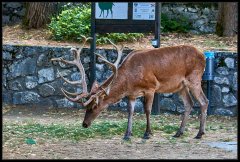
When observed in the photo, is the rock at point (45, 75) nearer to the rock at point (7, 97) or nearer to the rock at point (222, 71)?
the rock at point (7, 97)

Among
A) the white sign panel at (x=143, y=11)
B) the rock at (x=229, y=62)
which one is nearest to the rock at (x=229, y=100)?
the rock at (x=229, y=62)

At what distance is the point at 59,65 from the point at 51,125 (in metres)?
2.60

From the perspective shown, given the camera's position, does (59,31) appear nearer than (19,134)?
No

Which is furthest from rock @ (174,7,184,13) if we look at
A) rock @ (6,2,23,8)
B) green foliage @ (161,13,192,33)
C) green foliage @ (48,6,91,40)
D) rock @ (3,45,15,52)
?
rock @ (3,45,15,52)

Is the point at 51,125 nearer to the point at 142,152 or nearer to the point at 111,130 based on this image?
the point at 111,130

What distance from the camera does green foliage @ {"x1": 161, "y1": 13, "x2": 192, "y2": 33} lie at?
55.1ft

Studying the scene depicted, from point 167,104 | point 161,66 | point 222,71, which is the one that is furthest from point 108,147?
point 222,71

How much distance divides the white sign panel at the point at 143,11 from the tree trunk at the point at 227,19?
277 cm

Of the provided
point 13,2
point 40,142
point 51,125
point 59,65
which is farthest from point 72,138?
point 13,2

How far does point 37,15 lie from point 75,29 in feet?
4.71

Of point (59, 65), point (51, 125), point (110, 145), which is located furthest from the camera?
point (59, 65)

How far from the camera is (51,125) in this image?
12.2 meters

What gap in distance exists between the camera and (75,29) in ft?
50.7

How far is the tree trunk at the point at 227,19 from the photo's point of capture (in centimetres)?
1588
